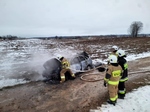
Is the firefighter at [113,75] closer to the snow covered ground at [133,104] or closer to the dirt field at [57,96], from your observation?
the snow covered ground at [133,104]

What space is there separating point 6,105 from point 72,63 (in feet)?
17.1

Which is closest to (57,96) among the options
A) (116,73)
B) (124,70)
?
(116,73)

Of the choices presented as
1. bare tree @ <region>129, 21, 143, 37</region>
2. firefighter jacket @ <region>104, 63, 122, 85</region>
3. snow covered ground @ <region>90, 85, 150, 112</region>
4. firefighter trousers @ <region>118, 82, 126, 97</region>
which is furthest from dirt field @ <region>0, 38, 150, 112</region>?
bare tree @ <region>129, 21, 143, 37</region>

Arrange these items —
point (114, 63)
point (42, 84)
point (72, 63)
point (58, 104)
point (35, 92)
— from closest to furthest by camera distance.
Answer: point (114, 63) → point (58, 104) → point (35, 92) → point (42, 84) → point (72, 63)

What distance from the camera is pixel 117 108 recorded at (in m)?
5.32

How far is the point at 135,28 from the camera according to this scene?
8138cm

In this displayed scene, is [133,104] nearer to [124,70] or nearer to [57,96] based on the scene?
[124,70]

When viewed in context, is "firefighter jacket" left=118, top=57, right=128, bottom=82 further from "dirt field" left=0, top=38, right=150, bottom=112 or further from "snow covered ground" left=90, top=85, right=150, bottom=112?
"dirt field" left=0, top=38, right=150, bottom=112

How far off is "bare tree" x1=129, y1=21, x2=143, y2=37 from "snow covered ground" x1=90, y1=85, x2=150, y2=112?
80937mm

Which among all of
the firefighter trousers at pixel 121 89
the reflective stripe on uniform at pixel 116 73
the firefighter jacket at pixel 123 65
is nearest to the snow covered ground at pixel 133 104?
the firefighter trousers at pixel 121 89

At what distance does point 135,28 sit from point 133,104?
8312 centimetres

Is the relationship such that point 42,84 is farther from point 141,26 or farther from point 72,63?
point 141,26

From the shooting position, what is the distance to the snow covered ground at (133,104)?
532 centimetres

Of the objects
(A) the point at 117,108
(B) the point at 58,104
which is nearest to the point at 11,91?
(B) the point at 58,104
